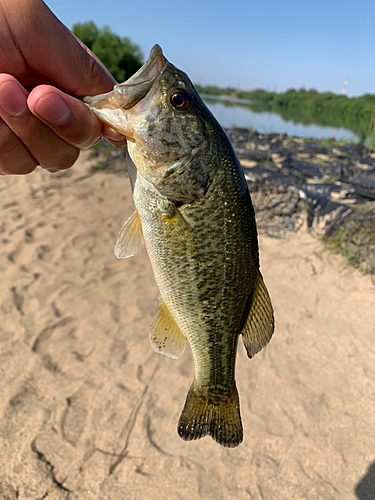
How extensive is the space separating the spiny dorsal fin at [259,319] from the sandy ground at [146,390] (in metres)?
2.26

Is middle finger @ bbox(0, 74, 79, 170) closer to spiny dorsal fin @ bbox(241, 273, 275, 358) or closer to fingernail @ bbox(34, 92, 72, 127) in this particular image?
fingernail @ bbox(34, 92, 72, 127)

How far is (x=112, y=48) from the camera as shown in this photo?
17297mm

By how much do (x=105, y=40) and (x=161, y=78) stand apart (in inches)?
769

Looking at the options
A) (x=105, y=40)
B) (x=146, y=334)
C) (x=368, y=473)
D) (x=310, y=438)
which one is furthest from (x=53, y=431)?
(x=105, y=40)

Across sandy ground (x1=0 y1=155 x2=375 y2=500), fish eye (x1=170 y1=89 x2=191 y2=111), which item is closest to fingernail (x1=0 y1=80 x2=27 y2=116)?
fish eye (x1=170 y1=89 x2=191 y2=111)

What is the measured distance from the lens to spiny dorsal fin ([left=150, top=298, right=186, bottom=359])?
6.93ft

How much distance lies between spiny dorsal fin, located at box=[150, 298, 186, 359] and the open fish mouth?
3.87 feet

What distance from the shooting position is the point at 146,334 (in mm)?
5016

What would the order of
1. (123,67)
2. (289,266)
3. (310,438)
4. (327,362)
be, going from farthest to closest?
(123,67) → (289,266) → (327,362) → (310,438)

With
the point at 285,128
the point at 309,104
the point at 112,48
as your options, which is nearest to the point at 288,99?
the point at 309,104

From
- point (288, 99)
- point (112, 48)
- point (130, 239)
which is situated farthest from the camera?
point (288, 99)

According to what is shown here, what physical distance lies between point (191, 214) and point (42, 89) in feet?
3.15

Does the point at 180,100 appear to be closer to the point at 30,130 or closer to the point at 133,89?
the point at 133,89

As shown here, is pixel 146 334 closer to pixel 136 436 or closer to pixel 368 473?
pixel 136 436
